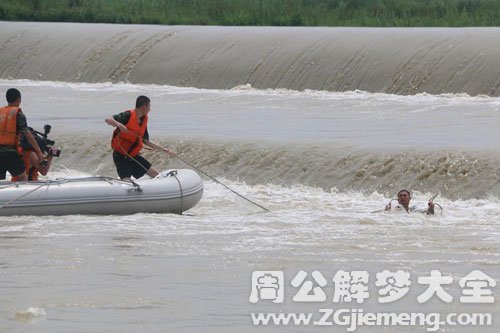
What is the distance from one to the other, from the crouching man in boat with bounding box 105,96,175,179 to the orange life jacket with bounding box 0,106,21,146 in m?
0.89

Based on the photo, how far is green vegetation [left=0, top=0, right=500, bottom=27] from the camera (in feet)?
92.8

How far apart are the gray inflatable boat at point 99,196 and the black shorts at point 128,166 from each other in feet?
0.53

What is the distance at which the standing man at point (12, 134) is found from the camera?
44.4ft

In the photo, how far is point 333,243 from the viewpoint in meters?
12.1

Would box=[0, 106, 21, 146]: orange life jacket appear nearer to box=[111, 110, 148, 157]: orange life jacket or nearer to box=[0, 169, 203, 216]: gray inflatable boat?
box=[0, 169, 203, 216]: gray inflatable boat

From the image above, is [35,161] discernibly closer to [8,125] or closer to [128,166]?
[8,125]

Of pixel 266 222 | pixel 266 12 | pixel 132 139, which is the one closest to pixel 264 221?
pixel 266 222

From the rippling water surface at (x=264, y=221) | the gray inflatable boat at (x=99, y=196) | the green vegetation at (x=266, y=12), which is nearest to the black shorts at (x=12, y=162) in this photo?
the gray inflatable boat at (x=99, y=196)

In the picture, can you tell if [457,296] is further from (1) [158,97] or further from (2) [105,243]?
(1) [158,97]

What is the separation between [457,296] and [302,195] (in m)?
5.85

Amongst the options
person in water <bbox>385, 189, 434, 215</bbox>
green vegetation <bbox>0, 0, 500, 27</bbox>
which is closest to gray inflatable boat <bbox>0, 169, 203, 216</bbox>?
person in water <bbox>385, 189, 434, 215</bbox>

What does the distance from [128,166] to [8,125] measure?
1206 millimetres

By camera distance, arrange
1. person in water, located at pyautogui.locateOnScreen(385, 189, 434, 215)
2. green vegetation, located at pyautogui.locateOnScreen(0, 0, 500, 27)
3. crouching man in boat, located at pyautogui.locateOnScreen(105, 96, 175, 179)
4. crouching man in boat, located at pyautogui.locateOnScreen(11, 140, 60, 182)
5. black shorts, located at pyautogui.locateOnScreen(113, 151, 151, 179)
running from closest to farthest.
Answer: person in water, located at pyautogui.locateOnScreen(385, 189, 434, 215), crouching man in boat, located at pyautogui.locateOnScreen(105, 96, 175, 179), crouching man in boat, located at pyautogui.locateOnScreen(11, 140, 60, 182), black shorts, located at pyautogui.locateOnScreen(113, 151, 151, 179), green vegetation, located at pyautogui.locateOnScreen(0, 0, 500, 27)

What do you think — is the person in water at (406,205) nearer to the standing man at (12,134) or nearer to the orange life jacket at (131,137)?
the orange life jacket at (131,137)
